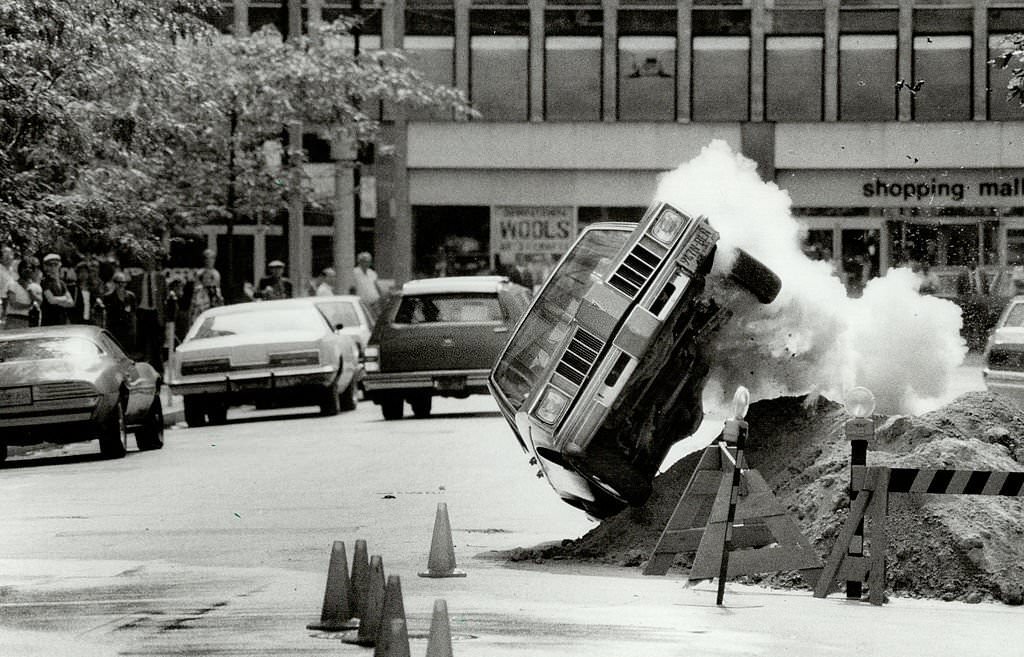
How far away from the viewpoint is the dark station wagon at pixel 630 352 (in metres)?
11.3

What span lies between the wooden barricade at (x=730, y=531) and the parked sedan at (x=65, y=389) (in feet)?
32.1

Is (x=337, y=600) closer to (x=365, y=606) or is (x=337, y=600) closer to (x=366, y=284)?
(x=365, y=606)

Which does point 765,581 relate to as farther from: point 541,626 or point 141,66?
point 141,66

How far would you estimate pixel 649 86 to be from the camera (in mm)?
51594

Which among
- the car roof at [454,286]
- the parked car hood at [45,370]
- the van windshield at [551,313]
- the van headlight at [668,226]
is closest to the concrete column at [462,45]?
the car roof at [454,286]

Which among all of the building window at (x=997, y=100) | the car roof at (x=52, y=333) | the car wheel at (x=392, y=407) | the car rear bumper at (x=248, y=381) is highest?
the building window at (x=997, y=100)

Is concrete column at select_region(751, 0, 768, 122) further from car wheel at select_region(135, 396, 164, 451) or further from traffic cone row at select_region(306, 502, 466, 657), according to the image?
traffic cone row at select_region(306, 502, 466, 657)

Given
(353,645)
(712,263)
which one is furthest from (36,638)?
(712,263)

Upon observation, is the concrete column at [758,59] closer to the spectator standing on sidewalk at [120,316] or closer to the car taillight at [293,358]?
the spectator standing on sidewalk at [120,316]

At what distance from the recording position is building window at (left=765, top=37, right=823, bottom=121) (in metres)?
51.4

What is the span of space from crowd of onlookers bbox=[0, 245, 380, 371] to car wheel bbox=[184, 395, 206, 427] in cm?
150

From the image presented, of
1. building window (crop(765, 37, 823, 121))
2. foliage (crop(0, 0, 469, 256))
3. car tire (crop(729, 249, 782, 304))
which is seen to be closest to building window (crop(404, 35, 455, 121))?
building window (crop(765, 37, 823, 121))

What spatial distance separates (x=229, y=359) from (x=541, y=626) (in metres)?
17.0

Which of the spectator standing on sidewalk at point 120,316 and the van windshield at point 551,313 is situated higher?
the van windshield at point 551,313
